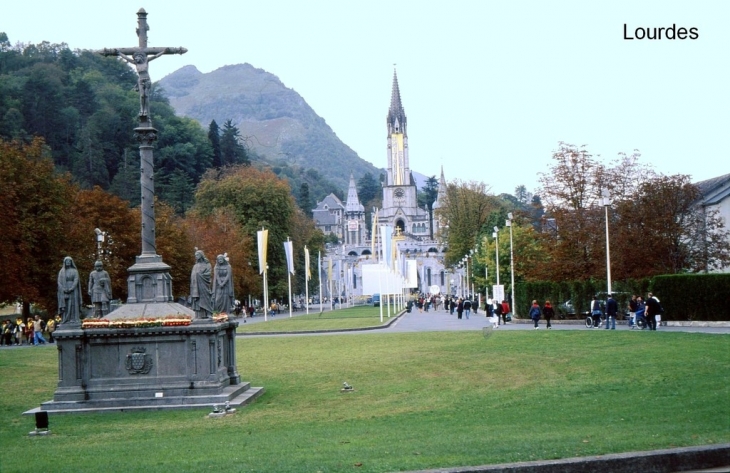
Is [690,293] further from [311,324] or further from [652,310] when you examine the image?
[311,324]

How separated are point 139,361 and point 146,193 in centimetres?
408

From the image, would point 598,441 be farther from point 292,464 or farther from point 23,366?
point 23,366

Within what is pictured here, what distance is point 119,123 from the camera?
15362cm

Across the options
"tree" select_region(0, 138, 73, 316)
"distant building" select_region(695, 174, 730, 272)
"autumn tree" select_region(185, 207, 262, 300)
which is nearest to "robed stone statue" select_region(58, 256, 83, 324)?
"tree" select_region(0, 138, 73, 316)

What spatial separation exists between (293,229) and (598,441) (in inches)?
3942

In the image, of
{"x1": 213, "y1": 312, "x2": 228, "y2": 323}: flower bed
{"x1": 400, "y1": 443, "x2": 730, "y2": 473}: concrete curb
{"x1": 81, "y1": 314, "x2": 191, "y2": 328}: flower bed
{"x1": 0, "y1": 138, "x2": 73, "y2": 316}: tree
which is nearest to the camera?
{"x1": 400, "y1": 443, "x2": 730, "y2": 473}: concrete curb

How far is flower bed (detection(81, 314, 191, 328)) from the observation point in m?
23.0

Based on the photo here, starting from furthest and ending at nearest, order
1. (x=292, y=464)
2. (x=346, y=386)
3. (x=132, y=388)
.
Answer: (x=346, y=386) < (x=132, y=388) < (x=292, y=464)

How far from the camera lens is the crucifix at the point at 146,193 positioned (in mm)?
24625

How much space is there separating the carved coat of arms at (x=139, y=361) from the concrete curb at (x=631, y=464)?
42.4ft

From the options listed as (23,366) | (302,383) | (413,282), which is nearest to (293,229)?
(413,282)

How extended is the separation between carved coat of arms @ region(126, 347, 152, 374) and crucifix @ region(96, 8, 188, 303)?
1523 mm

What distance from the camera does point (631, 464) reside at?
1156cm

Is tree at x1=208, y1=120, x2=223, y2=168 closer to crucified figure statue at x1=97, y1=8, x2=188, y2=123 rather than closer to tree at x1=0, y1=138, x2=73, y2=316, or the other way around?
tree at x1=0, y1=138, x2=73, y2=316
